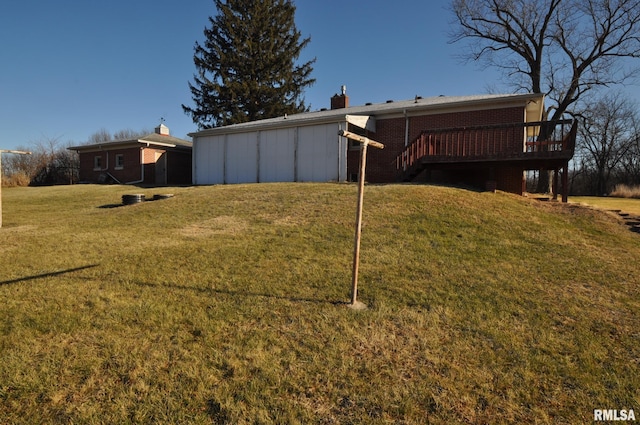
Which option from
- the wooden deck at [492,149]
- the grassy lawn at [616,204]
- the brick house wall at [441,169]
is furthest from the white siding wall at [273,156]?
the grassy lawn at [616,204]

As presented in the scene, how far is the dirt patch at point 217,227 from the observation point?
7.16m

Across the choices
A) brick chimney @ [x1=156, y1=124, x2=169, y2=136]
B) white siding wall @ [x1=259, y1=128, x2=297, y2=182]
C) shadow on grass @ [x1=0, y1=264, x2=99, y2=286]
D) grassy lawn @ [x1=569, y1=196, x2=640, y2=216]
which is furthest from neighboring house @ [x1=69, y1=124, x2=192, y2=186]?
grassy lawn @ [x1=569, y1=196, x2=640, y2=216]

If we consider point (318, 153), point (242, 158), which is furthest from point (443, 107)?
point (242, 158)

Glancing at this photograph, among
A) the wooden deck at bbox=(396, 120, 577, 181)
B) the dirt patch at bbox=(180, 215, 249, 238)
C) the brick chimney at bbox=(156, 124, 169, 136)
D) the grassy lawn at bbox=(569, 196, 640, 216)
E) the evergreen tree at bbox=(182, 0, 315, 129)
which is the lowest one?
the dirt patch at bbox=(180, 215, 249, 238)

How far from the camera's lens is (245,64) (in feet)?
104

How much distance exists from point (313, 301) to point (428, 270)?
1.98 m

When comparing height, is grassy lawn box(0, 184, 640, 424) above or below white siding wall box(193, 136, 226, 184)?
below

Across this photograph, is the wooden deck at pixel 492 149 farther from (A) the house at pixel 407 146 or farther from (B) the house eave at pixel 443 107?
(B) the house eave at pixel 443 107

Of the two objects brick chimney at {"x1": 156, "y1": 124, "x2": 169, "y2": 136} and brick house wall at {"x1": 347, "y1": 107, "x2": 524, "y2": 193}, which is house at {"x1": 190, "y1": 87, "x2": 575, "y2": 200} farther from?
brick chimney at {"x1": 156, "y1": 124, "x2": 169, "y2": 136}

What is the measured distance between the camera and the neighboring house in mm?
21828

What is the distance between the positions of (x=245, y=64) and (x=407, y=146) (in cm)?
2425

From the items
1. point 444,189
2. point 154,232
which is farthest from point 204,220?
point 444,189

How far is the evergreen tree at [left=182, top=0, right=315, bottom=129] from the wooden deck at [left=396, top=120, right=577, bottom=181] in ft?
69.3

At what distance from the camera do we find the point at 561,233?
7.37m
